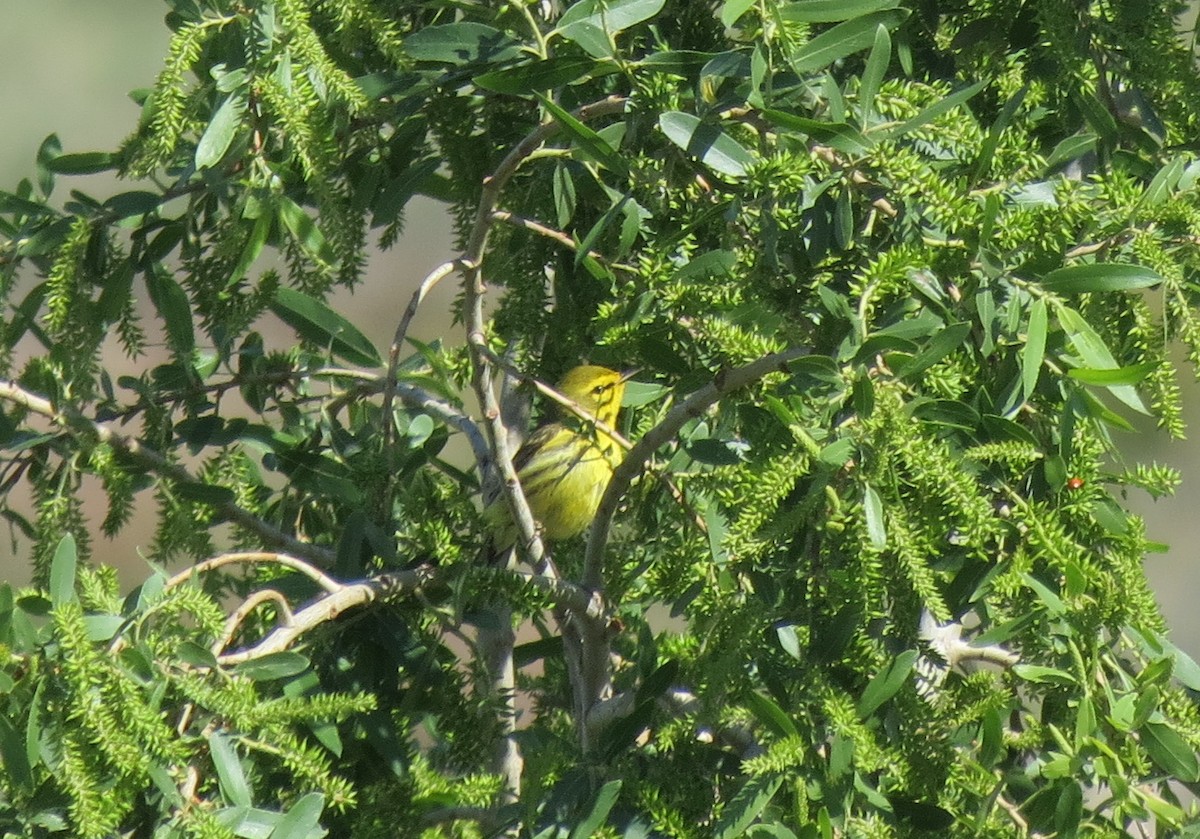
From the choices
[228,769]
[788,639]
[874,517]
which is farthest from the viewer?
[788,639]

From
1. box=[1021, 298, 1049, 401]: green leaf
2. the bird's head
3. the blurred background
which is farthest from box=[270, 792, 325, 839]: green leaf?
the blurred background

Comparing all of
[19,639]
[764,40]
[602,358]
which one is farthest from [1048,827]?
[19,639]

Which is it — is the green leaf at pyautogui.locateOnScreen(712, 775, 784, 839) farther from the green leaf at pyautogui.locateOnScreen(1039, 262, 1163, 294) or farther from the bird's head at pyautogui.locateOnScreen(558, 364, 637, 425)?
the bird's head at pyautogui.locateOnScreen(558, 364, 637, 425)

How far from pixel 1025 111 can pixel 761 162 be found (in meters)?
0.66

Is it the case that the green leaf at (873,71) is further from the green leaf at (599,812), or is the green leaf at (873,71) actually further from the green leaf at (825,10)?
the green leaf at (599,812)

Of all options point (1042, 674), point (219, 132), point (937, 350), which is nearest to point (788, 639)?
point (1042, 674)

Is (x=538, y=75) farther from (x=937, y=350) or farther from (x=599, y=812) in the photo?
(x=599, y=812)

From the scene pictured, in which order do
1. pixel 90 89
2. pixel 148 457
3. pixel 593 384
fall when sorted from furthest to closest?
pixel 90 89 < pixel 593 384 < pixel 148 457

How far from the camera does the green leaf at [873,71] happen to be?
1529mm

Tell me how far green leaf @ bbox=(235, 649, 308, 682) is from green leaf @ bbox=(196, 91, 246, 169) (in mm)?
641

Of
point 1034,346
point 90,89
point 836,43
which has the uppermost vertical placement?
point 90,89

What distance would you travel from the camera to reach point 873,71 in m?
1.54

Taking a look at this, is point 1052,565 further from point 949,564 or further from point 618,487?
point 618,487

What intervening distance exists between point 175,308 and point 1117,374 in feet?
4.58
